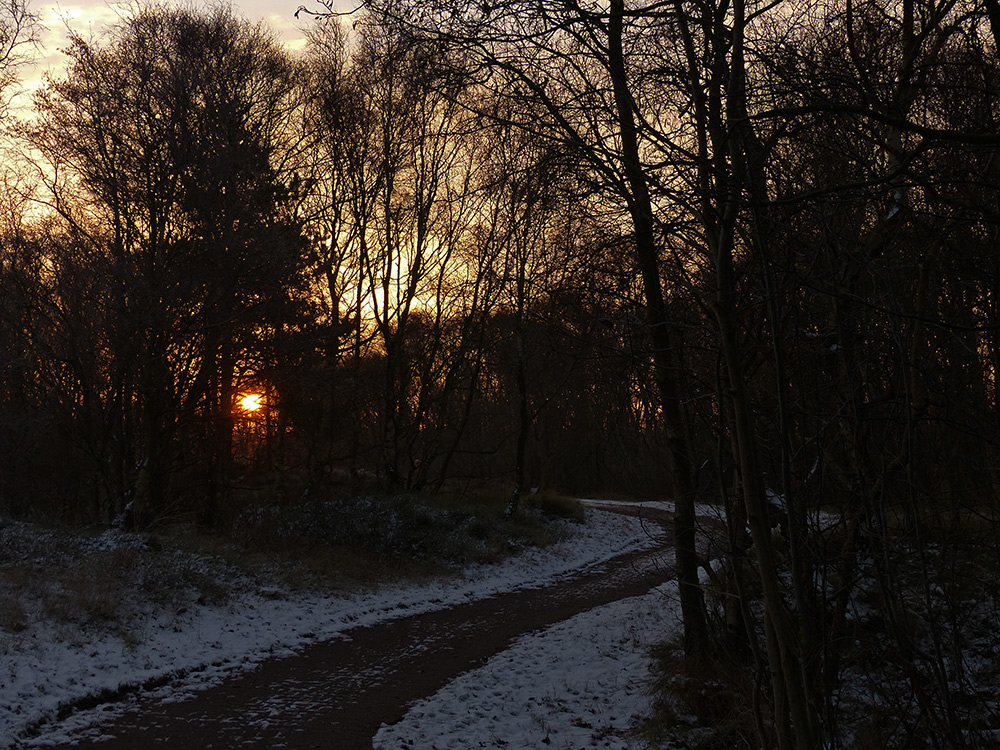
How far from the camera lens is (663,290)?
29.4ft

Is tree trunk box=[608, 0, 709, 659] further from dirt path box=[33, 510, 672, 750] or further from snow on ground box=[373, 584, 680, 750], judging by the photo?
snow on ground box=[373, 584, 680, 750]

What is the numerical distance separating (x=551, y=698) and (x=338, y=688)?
239 centimetres

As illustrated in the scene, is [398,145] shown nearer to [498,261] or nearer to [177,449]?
[498,261]

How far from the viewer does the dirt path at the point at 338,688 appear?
6.52m

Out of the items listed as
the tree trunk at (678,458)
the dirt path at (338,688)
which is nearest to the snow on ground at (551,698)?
the dirt path at (338,688)

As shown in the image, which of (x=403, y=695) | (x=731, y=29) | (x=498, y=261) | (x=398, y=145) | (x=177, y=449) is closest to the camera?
(x=731, y=29)

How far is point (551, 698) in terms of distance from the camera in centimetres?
798

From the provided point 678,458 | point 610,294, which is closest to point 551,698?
point 678,458

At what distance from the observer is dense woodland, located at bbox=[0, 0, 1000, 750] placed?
12.2 ft

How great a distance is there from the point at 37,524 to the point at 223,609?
16.7 feet

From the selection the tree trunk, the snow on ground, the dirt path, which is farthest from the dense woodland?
the dirt path

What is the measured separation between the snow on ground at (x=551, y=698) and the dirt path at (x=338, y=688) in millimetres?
321

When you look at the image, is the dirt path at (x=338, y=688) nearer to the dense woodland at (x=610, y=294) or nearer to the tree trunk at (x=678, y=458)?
the tree trunk at (x=678, y=458)

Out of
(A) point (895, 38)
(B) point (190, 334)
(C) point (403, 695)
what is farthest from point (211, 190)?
(A) point (895, 38)
